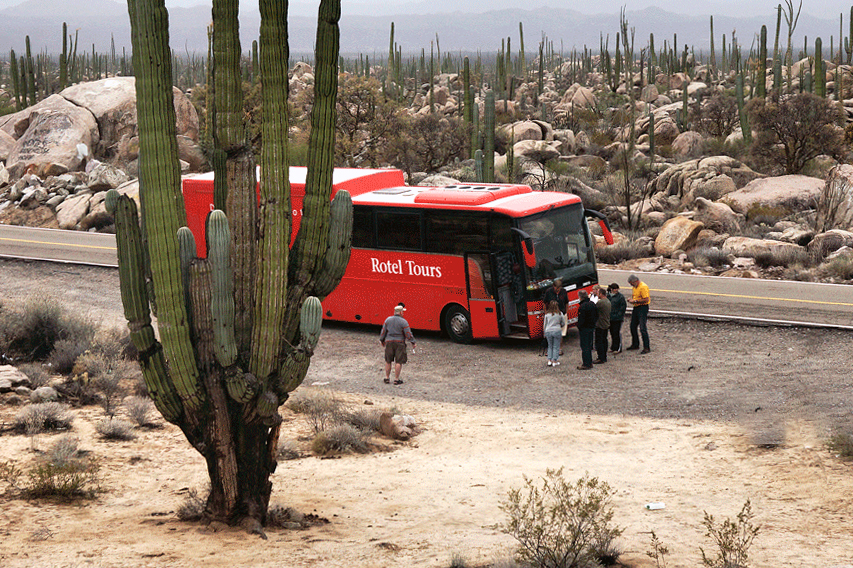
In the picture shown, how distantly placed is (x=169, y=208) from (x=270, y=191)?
3.36 feet

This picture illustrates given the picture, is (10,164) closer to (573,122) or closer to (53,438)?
(53,438)

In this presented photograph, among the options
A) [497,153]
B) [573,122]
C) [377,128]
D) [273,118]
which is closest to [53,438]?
[273,118]

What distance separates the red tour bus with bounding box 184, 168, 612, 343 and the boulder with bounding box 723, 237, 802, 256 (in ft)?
27.3

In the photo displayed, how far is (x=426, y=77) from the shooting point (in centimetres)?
9888

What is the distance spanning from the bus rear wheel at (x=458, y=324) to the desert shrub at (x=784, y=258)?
404 inches

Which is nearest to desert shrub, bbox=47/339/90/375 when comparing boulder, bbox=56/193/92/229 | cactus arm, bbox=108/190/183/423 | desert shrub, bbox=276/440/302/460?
desert shrub, bbox=276/440/302/460

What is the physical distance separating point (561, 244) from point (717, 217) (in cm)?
1490

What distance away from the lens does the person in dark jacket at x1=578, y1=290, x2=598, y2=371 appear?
16375 mm

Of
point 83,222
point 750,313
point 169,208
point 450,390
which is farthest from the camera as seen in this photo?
point 83,222

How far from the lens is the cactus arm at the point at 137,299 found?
9227mm

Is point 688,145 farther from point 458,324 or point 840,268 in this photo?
point 458,324

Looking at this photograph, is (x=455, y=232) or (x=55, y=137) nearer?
(x=455, y=232)

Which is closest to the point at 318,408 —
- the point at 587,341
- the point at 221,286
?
the point at 587,341

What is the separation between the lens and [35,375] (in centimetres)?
1512
